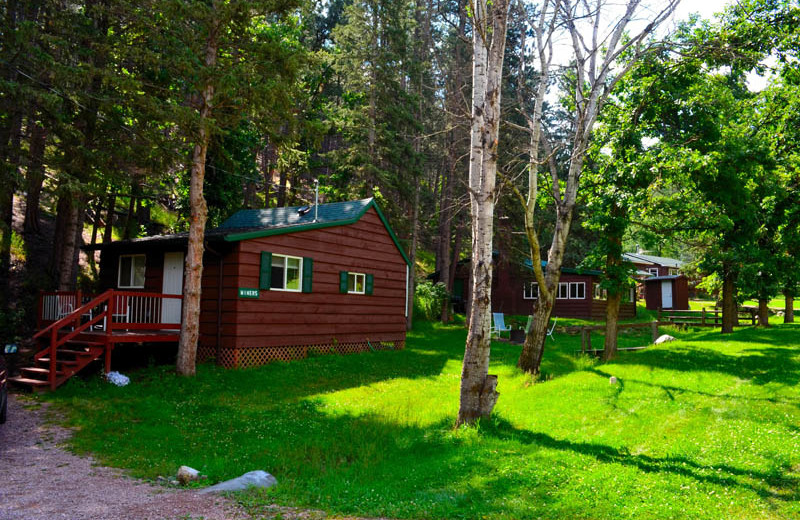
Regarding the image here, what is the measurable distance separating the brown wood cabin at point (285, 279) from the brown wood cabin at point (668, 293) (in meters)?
25.8

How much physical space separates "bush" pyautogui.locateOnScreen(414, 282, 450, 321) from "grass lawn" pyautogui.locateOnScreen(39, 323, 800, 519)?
13601 mm

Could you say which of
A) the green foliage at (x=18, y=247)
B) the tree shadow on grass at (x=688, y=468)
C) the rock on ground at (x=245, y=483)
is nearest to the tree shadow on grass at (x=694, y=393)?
the tree shadow on grass at (x=688, y=468)

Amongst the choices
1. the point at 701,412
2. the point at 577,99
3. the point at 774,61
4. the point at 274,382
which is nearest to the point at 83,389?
the point at 274,382

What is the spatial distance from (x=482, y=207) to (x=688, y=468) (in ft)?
13.4

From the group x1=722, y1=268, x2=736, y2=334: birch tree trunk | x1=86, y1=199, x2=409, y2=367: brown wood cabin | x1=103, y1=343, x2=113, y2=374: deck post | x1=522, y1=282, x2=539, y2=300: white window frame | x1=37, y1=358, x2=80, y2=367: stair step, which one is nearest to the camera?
x1=37, y1=358, x2=80, y2=367: stair step

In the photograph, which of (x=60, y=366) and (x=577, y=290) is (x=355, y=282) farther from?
(x=577, y=290)

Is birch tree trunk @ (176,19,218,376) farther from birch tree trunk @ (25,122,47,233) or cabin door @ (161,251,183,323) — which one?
birch tree trunk @ (25,122,47,233)

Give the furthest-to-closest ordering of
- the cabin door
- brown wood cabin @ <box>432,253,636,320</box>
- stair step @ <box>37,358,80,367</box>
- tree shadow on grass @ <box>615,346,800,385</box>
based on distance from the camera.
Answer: brown wood cabin @ <box>432,253,636,320</box>
the cabin door
stair step @ <box>37,358,80,367</box>
tree shadow on grass @ <box>615,346,800,385</box>

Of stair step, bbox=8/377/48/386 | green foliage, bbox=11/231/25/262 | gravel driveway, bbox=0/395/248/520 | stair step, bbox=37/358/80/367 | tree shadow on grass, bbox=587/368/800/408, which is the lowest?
gravel driveway, bbox=0/395/248/520

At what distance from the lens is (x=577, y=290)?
33469 millimetres

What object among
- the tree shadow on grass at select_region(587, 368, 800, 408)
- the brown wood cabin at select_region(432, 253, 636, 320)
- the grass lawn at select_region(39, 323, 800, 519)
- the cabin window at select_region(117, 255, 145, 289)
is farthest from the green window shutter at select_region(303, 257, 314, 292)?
the brown wood cabin at select_region(432, 253, 636, 320)

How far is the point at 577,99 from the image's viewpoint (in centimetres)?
1315

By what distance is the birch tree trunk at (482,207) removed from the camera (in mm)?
7703

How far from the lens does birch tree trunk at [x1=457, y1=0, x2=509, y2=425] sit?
303 inches
